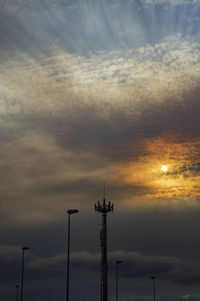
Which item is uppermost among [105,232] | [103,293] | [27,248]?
[105,232]

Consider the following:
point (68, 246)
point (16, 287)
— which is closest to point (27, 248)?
point (68, 246)

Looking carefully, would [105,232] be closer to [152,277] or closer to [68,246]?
[152,277]

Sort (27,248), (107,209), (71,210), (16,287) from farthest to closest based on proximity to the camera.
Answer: (16,287) → (107,209) → (27,248) → (71,210)

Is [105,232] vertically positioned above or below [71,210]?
above

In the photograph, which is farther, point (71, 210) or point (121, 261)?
point (121, 261)

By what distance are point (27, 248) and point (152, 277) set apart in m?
60.9

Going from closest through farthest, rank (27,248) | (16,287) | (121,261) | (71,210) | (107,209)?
1. (71,210)
2. (27,248)
3. (121,261)
4. (107,209)
5. (16,287)

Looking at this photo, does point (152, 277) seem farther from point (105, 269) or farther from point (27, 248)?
point (27, 248)

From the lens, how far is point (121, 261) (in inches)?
4269

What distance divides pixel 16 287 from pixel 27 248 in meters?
55.1

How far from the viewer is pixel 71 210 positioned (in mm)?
53250

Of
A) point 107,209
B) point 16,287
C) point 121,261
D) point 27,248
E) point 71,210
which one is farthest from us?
point 16,287

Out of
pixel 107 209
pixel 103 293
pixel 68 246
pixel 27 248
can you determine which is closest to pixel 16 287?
pixel 103 293

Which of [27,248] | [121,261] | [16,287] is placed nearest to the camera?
[27,248]
